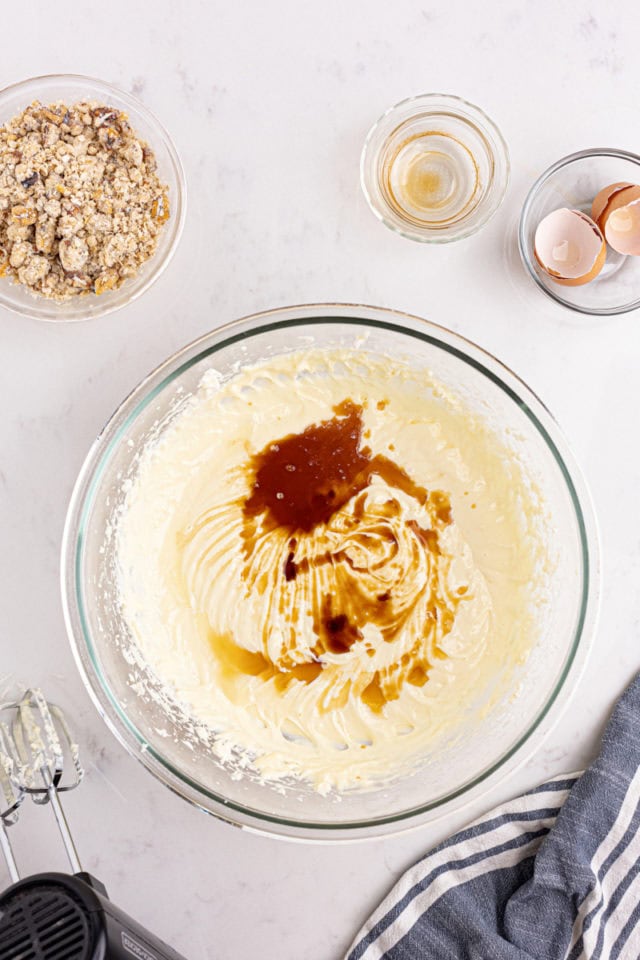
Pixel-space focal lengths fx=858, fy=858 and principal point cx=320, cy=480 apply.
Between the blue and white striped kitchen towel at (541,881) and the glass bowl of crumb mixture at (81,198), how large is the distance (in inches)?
45.1

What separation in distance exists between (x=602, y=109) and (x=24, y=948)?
5.35 ft

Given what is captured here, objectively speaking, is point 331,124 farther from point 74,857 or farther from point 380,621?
point 74,857

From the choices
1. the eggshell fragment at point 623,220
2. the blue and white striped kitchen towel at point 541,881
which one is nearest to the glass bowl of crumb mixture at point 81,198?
the eggshell fragment at point 623,220

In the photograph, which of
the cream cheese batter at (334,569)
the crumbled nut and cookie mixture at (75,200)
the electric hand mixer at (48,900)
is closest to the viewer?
the electric hand mixer at (48,900)

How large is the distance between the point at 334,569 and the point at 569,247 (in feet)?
2.28

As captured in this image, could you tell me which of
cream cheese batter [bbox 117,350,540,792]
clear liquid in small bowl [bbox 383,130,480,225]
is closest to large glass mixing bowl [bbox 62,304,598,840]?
cream cheese batter [bbox 117,350,540,792]

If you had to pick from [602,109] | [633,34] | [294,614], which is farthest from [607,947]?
[633,34]

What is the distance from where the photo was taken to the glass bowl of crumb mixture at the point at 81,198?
54.2 inches

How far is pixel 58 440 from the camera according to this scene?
59.5 inches

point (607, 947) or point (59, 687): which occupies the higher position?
point (59, 687)

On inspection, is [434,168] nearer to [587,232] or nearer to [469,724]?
[587,232]

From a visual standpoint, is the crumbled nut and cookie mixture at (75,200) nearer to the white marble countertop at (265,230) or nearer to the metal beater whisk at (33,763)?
the white marble countertop at (265,230)

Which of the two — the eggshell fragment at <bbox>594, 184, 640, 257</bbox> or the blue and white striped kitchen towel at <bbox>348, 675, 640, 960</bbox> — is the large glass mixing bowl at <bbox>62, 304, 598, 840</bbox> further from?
the eggshell fragment at <bbox>594, 184, 640, 257</bbox>

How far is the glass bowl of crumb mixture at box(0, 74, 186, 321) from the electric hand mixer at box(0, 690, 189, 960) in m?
0.71
